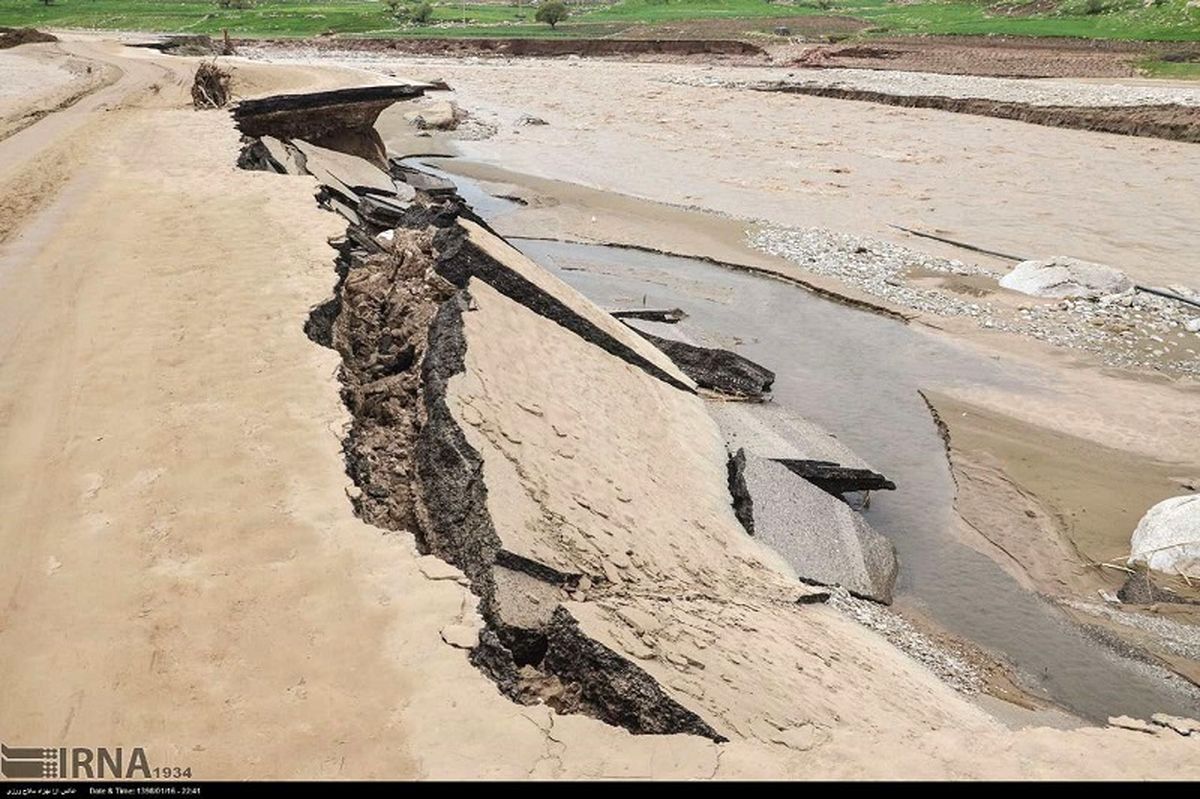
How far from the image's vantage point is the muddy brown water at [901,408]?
575 centimetres

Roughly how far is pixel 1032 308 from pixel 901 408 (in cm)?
387

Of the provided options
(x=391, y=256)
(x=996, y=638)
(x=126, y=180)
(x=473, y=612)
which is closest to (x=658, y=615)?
(x=473, y=612)

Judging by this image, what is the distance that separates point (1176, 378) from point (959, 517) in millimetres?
4438

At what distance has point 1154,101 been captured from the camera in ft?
80.1

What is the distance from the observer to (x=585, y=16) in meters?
65.8

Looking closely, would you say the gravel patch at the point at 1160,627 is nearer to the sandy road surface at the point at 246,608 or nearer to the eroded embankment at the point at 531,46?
the sandy road surface at the point at 246,608

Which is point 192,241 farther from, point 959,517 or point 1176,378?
point 1176,378

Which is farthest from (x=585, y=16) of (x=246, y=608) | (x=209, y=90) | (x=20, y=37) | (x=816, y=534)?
(x=246, y=608)

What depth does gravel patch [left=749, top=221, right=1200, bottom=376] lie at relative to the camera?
10.8 m

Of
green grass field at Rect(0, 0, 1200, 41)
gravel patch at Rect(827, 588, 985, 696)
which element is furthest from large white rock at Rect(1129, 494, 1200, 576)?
green grass field at Rect(0, 0, 1200, 41)

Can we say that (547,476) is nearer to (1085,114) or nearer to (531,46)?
(1085,114)

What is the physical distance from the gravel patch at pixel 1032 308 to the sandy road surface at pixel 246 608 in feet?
24.4

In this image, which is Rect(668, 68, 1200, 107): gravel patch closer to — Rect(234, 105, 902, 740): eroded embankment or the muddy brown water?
the muddy brown water
